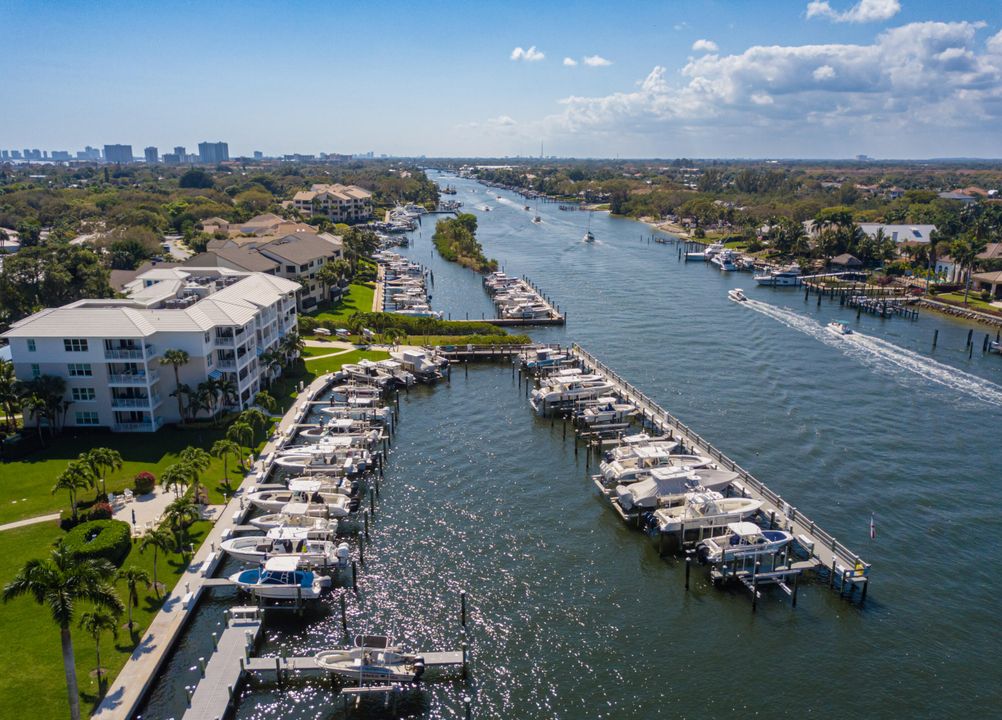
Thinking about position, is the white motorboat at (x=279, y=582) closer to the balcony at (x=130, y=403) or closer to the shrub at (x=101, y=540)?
the shrub at (x=101, y=540)

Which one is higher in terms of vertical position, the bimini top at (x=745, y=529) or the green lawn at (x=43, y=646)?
the bimini top at (x=745, y=529)

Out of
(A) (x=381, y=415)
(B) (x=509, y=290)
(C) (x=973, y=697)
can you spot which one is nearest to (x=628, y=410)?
(A) (x=381, y=415)

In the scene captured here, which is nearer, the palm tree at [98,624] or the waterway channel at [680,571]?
the palm tree at [98,624]

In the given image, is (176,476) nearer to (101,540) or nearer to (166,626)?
(101,540)

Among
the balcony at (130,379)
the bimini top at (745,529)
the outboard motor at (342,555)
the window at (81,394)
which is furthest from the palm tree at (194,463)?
the bimini top at (745,529)

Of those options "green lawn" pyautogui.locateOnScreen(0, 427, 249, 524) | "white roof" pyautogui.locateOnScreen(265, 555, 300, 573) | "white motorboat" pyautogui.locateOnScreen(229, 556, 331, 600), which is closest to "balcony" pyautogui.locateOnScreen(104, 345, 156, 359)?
"green lawn" pyautogui.locateOnScreen(0, 427, 249, 524)

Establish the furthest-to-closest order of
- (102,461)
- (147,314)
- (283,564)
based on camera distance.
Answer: (147,314), (102,461), (283,564)

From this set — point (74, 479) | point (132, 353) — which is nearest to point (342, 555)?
point (74, 479)
